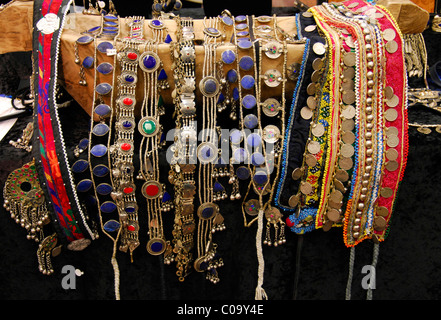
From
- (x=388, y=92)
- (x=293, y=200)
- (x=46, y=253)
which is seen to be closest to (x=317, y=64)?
(x=388, y=92)

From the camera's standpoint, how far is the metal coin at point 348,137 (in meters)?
0.67

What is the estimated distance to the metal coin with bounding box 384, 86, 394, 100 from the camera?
26.2 inches

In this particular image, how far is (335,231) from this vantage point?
0.75 m

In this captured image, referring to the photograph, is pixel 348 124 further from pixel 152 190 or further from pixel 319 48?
pixel 152 190

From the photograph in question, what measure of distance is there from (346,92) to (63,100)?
641mm

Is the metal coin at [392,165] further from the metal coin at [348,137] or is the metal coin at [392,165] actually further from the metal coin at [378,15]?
the metal coin at [378,15]

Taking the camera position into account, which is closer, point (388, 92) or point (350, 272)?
point (388, 92)

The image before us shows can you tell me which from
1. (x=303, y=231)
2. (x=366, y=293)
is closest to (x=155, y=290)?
(x=303, y=231)

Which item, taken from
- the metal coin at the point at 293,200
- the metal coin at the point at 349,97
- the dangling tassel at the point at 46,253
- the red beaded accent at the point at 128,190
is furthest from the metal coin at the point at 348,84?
the dangling tassel at the point at 46,253

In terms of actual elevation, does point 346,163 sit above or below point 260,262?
above

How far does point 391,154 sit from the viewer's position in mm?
666

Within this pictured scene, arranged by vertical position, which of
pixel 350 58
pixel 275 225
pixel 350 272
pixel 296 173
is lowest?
pixel 350 272

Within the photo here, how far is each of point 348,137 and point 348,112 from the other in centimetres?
5

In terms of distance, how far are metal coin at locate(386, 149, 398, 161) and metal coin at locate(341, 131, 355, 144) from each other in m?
0.07
